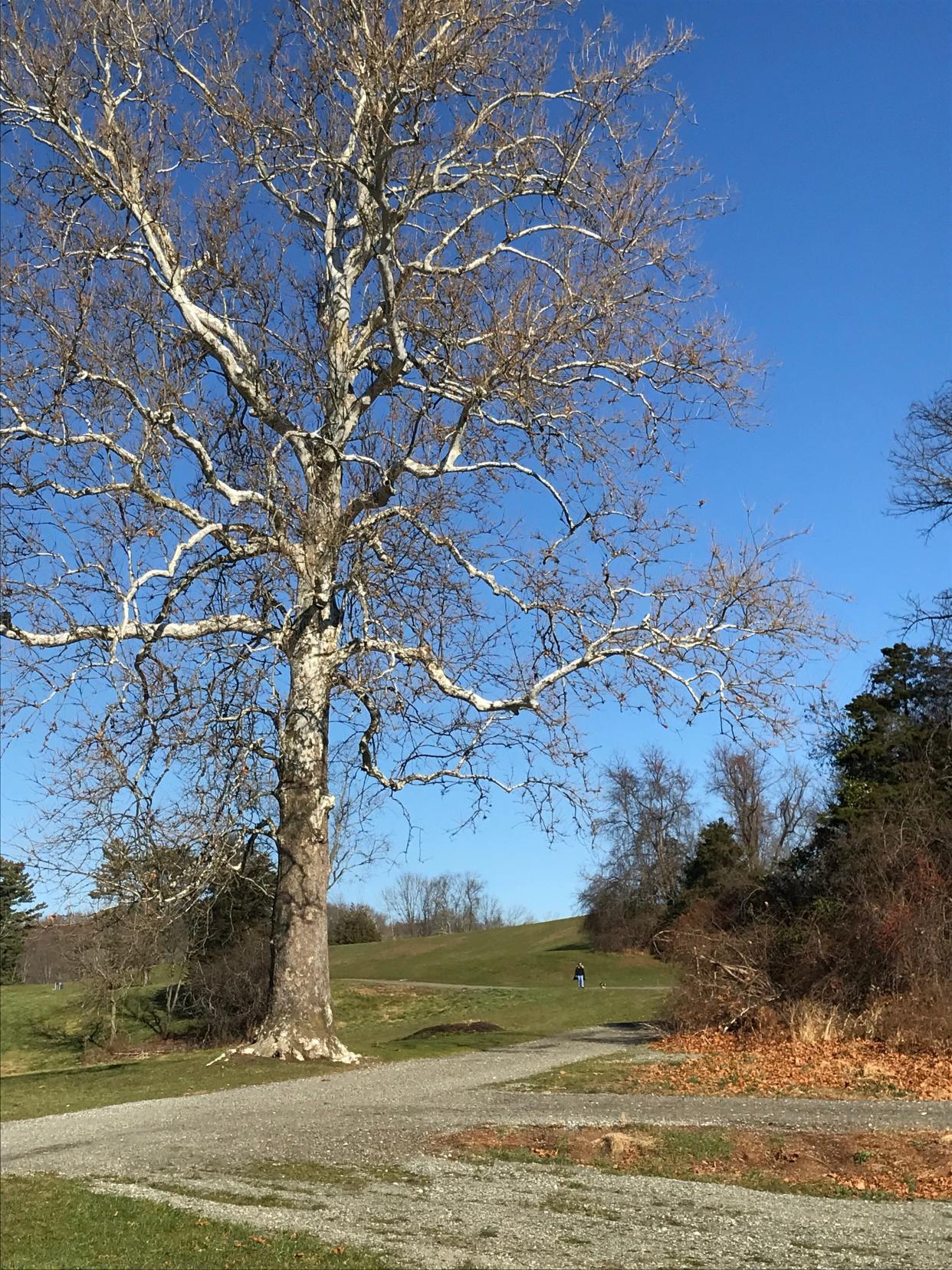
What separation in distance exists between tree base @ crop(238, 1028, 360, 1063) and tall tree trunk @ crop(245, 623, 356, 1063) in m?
0.01

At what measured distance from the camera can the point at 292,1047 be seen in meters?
14.9

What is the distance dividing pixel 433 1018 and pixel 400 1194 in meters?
29.5

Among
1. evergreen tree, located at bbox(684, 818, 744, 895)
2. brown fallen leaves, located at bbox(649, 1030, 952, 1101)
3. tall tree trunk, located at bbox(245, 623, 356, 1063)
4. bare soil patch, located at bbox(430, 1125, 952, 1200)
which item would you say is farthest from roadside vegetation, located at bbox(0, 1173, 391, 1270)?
evergreen tree, located at bbox(684, 818, 744, 895)

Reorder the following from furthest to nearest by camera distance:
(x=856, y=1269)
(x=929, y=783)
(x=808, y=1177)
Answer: (x=929, y=783) < (x=808, y=1177) < (x=856, y=1269)

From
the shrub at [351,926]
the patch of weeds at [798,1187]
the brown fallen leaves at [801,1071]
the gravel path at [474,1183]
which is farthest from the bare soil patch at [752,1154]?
the shrub at [351,926]

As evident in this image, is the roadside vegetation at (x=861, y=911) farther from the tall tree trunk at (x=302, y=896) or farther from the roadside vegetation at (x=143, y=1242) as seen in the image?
the roadside vegetation at (x=143, y=1242)

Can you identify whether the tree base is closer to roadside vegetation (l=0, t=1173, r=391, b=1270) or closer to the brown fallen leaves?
the brown fallen leaves

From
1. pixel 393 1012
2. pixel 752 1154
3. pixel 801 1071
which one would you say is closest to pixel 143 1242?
pixel 752 1154

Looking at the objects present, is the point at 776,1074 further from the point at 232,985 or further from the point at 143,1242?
the point at 232,985

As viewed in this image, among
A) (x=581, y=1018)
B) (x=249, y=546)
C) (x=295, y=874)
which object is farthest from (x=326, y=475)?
(x=581, y=1018)

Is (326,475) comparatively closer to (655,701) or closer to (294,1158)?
(655,701)

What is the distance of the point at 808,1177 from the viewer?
8156 mm

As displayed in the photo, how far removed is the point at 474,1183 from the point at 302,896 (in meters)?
7.75

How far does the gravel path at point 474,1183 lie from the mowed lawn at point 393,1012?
1658mm
